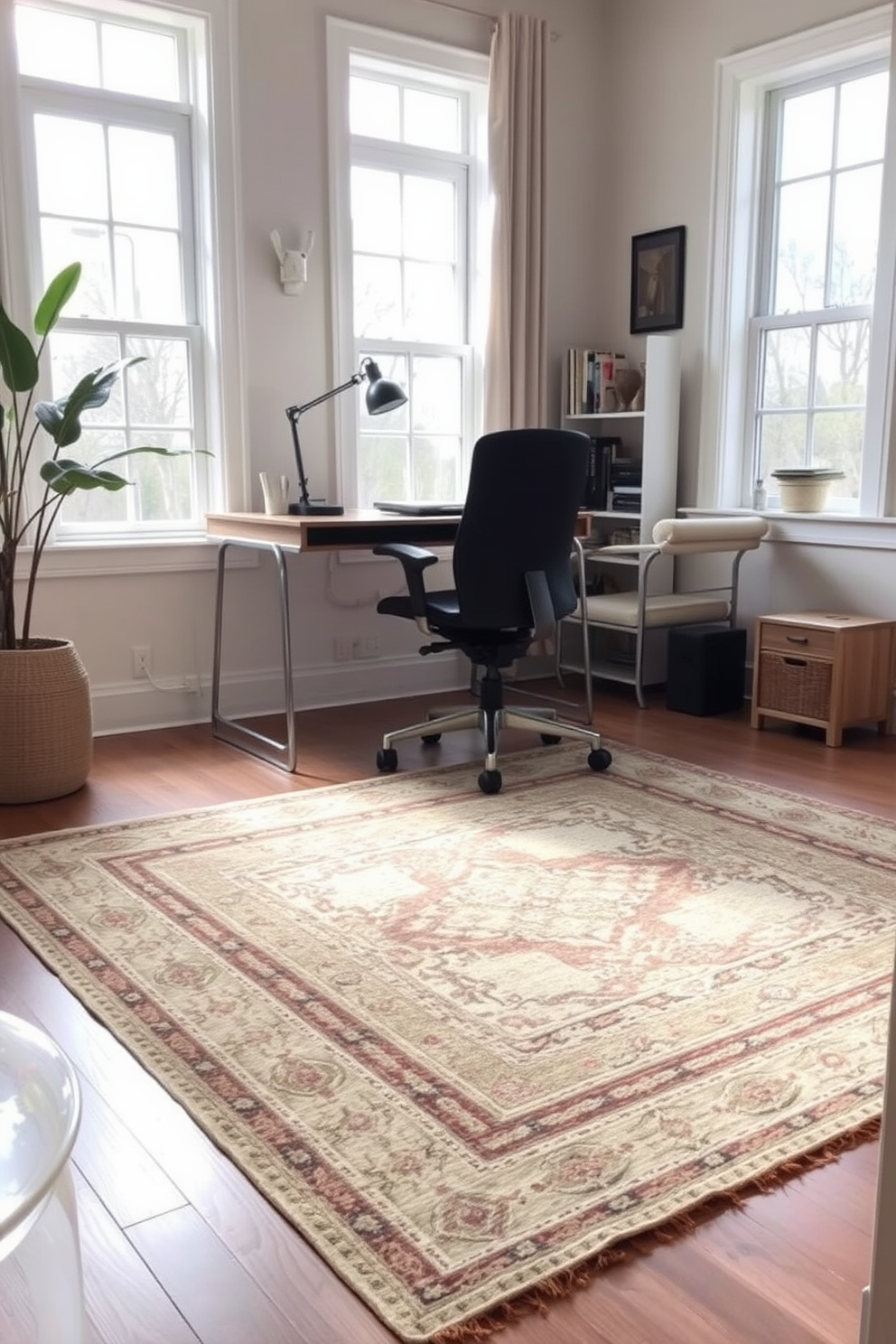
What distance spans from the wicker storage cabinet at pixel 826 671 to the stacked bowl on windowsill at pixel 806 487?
475 millimetres

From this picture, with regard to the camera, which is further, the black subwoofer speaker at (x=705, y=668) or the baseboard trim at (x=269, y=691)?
the black subwoofer speaker at (x=705, y=668)

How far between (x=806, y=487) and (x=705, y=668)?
785mm

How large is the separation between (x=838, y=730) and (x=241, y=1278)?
2.99m

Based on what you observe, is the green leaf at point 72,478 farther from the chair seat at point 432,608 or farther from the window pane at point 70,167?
the window pane at point 70,167

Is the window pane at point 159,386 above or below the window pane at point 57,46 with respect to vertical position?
below

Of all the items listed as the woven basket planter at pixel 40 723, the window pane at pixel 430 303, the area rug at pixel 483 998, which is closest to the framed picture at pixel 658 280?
the window pane at pixel 430 303

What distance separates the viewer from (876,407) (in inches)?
159

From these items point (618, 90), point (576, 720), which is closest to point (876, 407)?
point (576, 720)

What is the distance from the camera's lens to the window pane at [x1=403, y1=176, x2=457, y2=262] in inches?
179

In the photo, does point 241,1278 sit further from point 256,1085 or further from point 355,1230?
point 256,1085

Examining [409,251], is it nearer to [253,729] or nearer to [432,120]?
[432,120]

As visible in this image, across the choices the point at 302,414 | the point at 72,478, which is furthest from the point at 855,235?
the point at 72,478

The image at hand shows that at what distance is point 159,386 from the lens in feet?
13.3

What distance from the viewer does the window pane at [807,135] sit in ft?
14.0
